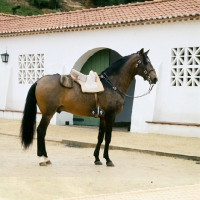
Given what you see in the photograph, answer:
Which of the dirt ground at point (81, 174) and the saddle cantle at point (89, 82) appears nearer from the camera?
the dirt ground at point (81, 174)

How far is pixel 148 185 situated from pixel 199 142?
4710 millimetres

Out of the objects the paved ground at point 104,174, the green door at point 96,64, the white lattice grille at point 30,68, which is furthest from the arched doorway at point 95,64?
the paved ground at point 104,174

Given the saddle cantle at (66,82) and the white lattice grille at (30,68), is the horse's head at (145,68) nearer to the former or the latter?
the saddle cantle at (66,82)

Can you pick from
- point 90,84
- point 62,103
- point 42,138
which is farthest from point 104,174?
point 90,84

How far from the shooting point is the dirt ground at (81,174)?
6.35 metres

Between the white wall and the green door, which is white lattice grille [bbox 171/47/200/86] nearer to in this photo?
the white wall

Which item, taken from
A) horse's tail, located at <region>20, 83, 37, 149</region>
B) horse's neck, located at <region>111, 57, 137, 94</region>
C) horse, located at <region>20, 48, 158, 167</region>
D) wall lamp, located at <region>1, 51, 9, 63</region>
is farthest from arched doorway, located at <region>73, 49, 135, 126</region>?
horse's tail, located at <region>20, 83, 37, 149</region>

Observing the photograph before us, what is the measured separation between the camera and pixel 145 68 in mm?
8602

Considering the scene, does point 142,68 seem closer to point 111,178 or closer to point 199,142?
point 111,178

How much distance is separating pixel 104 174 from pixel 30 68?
989 centimetres

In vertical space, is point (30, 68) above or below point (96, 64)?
below

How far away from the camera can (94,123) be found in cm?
1568

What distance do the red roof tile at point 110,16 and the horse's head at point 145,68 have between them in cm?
413

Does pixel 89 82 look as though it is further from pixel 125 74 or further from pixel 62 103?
pixel 125 74
